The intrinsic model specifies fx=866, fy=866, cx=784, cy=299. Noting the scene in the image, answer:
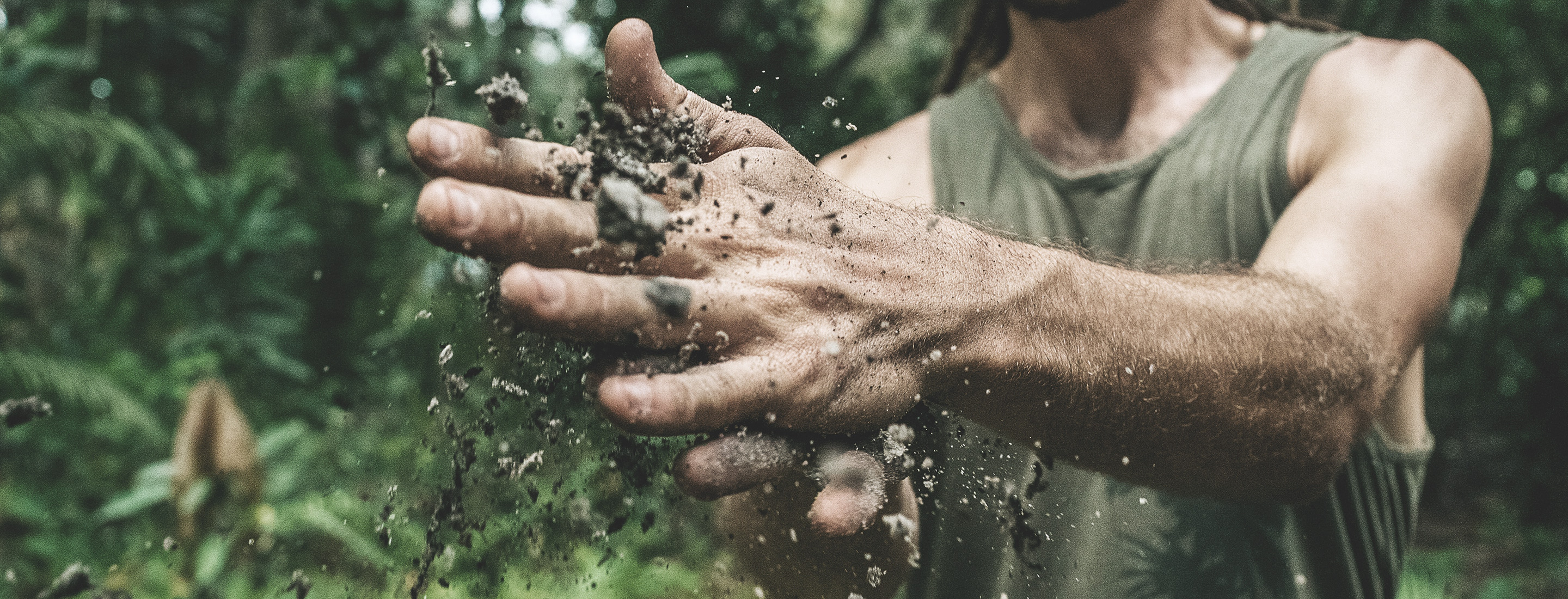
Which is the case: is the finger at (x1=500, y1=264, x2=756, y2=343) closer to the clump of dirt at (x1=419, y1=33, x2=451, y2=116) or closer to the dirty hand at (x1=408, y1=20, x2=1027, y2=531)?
the dirty hand at (x1=408, y1=20, x2=1027, y2=531)

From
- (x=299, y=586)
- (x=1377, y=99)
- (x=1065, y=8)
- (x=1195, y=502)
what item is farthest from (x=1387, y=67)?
(x=299, y=586)

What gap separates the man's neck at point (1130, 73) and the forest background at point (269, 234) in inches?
21.1

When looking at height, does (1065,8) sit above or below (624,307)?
below

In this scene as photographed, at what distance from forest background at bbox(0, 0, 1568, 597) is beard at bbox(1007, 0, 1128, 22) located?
1.72 feet

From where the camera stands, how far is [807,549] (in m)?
1.11

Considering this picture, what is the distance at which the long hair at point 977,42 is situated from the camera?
7.20ft

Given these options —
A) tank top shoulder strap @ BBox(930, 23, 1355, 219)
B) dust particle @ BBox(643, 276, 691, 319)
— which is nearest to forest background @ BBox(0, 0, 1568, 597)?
tank top shoulder strap @ BBox(930, 23, 1355, 219)

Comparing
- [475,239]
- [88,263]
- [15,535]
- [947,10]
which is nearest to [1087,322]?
[475,239]

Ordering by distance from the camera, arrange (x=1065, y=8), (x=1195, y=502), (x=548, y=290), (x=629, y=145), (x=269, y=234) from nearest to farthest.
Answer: (x=548, y=290) < (x=629, y=145) < (x=1195, y=502) < (x=1065, y=8) < (x=269, y=234)

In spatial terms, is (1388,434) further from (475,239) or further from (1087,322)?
(475,239)

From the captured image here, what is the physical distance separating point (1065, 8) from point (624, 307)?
1342mm

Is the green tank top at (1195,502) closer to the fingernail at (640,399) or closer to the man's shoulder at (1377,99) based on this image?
the man's shoulder at (1377,99)

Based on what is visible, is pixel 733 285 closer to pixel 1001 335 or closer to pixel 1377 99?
pixel 1001 335

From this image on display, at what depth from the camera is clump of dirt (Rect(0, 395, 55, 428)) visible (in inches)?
44.6
